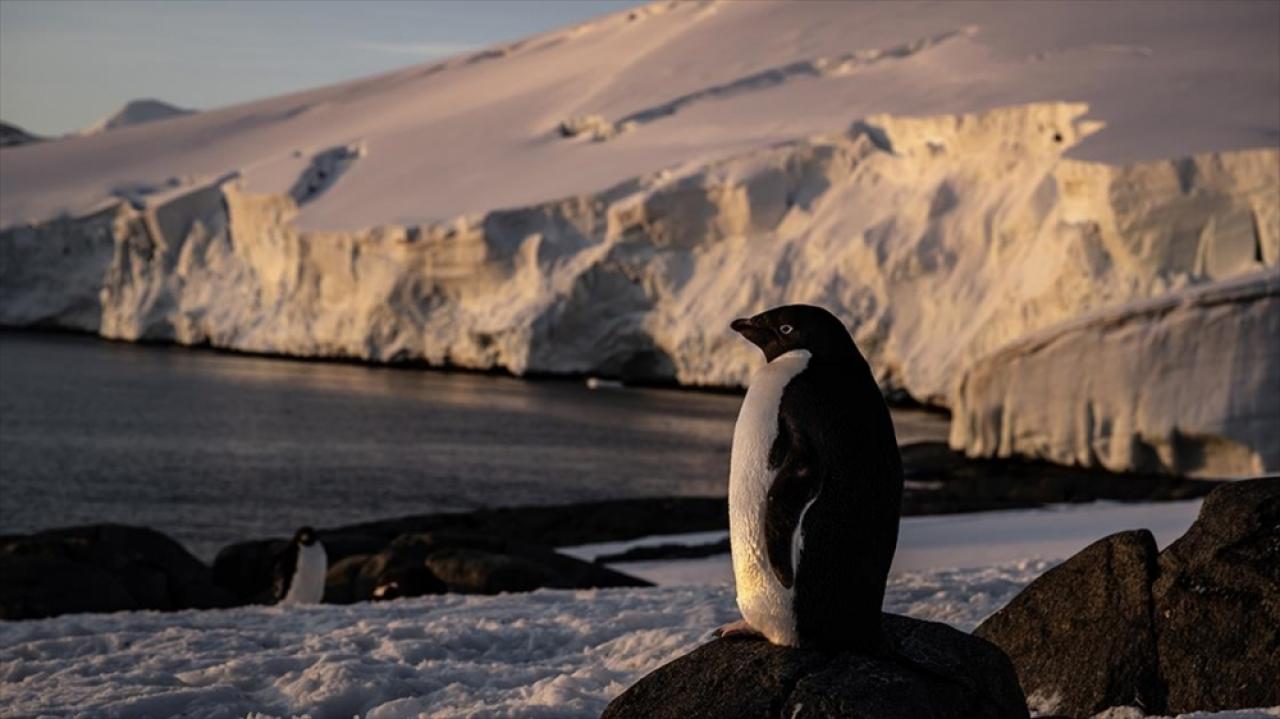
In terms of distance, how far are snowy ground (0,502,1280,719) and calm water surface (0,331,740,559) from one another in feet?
45.1

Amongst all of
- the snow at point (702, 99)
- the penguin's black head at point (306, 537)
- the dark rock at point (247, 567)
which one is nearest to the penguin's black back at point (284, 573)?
the penguin's black head at point (306, 537)

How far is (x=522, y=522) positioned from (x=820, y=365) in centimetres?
1836

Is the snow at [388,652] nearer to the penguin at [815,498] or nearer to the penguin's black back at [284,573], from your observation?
the penguin at [815,498]

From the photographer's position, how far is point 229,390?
4731cm

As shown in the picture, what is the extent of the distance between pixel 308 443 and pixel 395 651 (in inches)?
1160

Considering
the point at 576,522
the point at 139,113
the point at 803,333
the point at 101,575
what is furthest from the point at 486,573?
the point at 139,113

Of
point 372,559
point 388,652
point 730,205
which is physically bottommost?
point 372,559

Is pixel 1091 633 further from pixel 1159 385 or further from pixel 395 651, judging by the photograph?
pixel 1159 385

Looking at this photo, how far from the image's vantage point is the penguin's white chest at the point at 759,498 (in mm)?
4695

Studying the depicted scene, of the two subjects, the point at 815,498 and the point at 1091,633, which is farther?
the point at 1091,633

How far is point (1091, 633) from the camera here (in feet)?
20.4

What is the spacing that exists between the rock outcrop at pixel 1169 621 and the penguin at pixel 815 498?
172cm

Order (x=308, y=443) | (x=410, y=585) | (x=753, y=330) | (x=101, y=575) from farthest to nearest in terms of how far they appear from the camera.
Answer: (x=308, y=443) < (x=410, y=585) < (x=101, y=575) < (x=753, y=330)

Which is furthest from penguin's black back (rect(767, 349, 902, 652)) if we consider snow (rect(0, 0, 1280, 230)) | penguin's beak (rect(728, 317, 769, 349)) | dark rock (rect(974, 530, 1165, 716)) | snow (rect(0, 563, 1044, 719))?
snow (rect(0, 0, 1280, 230))
